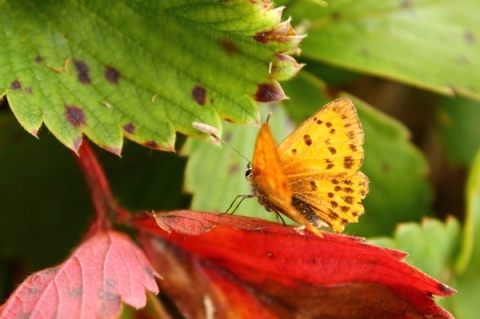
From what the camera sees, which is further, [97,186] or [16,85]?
[97,186]

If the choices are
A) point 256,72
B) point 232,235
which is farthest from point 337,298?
A: point 256,72

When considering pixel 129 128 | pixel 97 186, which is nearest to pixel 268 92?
pixel 129 128

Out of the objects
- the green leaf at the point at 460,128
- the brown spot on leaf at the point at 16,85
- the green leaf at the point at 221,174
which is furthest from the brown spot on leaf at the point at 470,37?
the brown spot on leaf at the point at 16,85

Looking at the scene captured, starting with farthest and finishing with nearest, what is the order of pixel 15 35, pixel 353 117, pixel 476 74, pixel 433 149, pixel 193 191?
pixel 433 149
pixel 476 74
pixel 193 191
pixel 15 35
pixel 353 117

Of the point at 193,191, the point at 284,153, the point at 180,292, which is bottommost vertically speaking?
the point at 180,292

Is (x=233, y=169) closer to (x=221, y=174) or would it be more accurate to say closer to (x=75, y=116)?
(x=221, y=174)

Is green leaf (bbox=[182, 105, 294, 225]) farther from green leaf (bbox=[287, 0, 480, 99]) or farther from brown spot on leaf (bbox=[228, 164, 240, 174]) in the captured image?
green leaf (bbox=[287, 0, 480, 99])

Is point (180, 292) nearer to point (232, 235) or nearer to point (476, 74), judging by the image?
point (232, 235)
